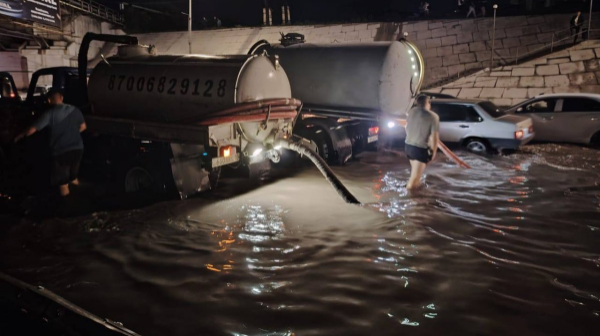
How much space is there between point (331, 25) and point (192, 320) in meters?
26.4

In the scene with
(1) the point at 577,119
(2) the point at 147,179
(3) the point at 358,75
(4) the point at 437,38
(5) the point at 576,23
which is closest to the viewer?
(2) the point at 147,179

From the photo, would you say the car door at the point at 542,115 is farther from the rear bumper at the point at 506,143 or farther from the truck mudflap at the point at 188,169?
the truck mudflap at the point at 188,169

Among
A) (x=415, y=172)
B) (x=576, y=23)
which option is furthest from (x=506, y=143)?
(x=576, y=23)

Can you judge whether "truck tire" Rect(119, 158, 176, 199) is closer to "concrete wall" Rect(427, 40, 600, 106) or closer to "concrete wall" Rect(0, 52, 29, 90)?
"concrete wall" Rect(427, 40, 600, 106)

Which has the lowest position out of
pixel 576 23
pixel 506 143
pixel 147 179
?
pixel 147 179

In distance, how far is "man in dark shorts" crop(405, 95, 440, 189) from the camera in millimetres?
7637

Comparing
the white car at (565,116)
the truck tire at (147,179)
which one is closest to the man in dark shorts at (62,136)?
the truck tire at (147,179)

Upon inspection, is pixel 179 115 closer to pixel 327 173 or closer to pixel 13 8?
pixel 327 173

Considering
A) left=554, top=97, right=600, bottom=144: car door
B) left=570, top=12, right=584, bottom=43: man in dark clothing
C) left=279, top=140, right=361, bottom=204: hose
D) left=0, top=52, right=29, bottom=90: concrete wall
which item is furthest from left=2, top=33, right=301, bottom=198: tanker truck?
left=0, top=52, right=29, bottom=90: concrete wall

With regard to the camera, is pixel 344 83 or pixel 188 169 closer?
Answer: pixel 188 169

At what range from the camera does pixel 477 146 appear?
1138cm

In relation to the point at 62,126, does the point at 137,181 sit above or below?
below

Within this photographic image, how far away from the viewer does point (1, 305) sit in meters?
3.80

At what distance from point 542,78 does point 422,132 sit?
13236 mm
